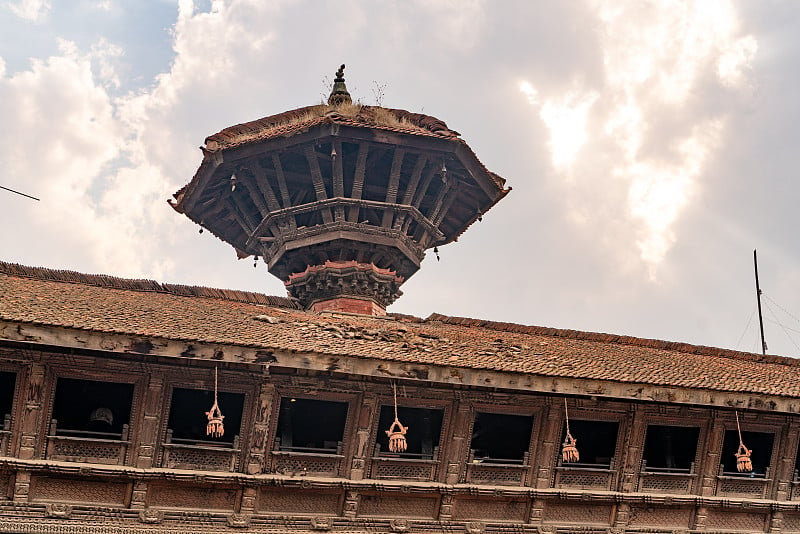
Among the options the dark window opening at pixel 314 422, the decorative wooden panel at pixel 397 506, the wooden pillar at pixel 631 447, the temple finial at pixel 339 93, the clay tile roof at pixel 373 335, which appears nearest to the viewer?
the clay tile roof at pixel 373 335

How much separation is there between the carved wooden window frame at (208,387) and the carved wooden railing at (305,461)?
55 centimetres

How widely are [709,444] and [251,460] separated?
843 cm

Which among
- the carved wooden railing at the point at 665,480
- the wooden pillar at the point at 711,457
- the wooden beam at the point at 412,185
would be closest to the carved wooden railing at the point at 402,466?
the carved wooden railing at the point at 665,480

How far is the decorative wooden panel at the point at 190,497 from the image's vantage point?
13461mm

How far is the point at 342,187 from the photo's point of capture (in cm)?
2052

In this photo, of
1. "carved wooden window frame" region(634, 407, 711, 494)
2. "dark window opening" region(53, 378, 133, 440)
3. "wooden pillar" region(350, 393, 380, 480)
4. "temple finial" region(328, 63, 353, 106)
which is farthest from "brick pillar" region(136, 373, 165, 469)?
"temple finial" region(328, 63, 353, 106)

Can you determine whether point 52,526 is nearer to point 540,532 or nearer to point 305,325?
point 305,325

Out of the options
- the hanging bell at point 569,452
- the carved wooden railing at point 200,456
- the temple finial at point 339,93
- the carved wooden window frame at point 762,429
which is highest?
the temple finial at point 339,93

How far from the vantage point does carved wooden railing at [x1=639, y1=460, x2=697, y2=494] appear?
15906mm

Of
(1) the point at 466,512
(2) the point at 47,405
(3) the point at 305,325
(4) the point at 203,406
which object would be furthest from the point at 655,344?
(2) the point at 47,405

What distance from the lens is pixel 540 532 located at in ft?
50.0

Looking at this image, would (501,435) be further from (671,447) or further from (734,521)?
(734,521)

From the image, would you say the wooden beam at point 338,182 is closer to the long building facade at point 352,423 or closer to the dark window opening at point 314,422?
the long building facade at point 352,423

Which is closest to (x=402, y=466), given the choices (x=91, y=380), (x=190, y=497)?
(x=190, y=497)
